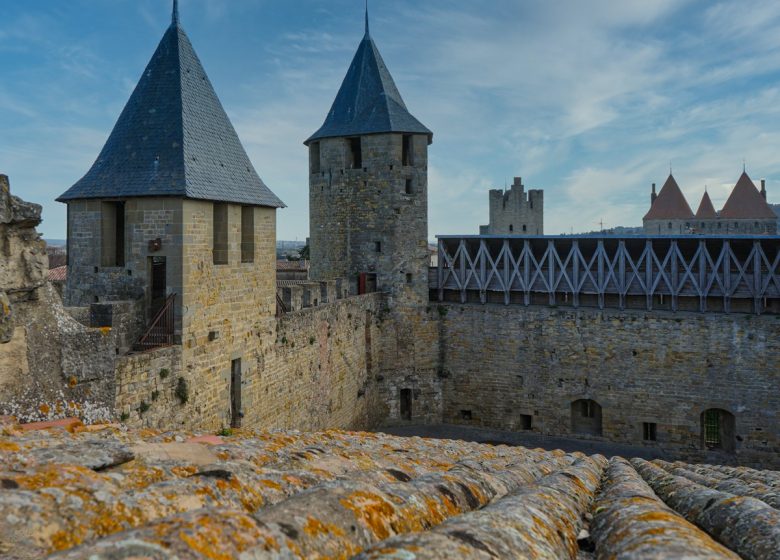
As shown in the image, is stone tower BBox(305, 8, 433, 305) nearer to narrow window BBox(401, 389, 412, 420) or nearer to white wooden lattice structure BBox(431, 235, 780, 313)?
white wooden lattice structure BBox(431, 235, 780, 313)

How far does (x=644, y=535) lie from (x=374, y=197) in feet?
52.7

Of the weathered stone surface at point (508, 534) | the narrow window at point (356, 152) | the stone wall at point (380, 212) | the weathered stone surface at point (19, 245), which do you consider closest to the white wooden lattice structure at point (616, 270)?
the stone wall at point (380, 212)

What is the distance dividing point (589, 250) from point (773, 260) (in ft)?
16.0

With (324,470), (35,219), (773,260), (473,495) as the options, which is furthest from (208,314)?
(773,260)

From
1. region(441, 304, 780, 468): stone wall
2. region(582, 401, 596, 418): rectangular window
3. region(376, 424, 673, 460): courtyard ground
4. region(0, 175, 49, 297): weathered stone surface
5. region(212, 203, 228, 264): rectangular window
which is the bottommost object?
region(376, 424, 673, 460): courtyard ground

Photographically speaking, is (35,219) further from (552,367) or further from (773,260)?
(773,260)

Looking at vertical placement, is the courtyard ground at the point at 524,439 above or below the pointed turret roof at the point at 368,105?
below

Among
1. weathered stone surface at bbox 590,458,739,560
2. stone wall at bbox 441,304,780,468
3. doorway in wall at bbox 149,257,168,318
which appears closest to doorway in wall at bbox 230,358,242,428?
doorway in wall at bbox 149,257,168,318

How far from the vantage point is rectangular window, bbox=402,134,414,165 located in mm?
18281

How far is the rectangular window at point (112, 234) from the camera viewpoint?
9.71m

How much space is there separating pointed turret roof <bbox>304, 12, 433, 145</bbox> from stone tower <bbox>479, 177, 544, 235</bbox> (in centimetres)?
1967

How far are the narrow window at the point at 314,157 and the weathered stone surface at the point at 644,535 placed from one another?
53.9ft

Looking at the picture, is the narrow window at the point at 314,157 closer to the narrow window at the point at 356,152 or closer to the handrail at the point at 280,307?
the narrow window at the point at 356,152

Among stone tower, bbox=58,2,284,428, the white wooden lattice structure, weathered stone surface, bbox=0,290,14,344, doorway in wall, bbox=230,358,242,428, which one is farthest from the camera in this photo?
the white wooden lattice structure
